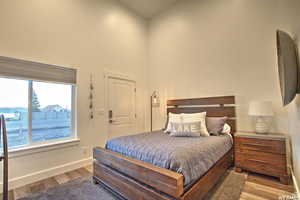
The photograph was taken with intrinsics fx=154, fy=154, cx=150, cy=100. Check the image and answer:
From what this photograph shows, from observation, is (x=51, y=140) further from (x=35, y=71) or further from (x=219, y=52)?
(x=219, y=52)

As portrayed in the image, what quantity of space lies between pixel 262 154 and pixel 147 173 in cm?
205

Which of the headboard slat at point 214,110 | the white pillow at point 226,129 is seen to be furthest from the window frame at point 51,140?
the white pillow at point 226,129

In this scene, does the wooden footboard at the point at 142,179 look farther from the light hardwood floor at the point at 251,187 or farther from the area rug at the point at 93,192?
the light hardwood floor at the point at 251,187

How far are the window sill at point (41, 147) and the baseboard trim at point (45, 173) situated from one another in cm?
36

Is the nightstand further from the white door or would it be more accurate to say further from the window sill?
the window sill

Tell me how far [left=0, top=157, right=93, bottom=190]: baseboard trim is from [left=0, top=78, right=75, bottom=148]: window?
52 centimetres

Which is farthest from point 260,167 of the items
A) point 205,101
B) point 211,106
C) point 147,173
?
point 147,173

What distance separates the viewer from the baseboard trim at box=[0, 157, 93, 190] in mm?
2395

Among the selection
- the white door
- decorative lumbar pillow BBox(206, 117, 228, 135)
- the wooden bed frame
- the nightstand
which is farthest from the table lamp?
the white door

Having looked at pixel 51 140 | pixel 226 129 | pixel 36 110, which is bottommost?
pixel 51 140

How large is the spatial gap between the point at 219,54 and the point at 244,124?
160 cm

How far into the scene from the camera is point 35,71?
2666 millimetres

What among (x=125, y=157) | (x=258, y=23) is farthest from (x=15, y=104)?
(x=258, y=23)

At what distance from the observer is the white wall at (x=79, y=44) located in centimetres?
248
